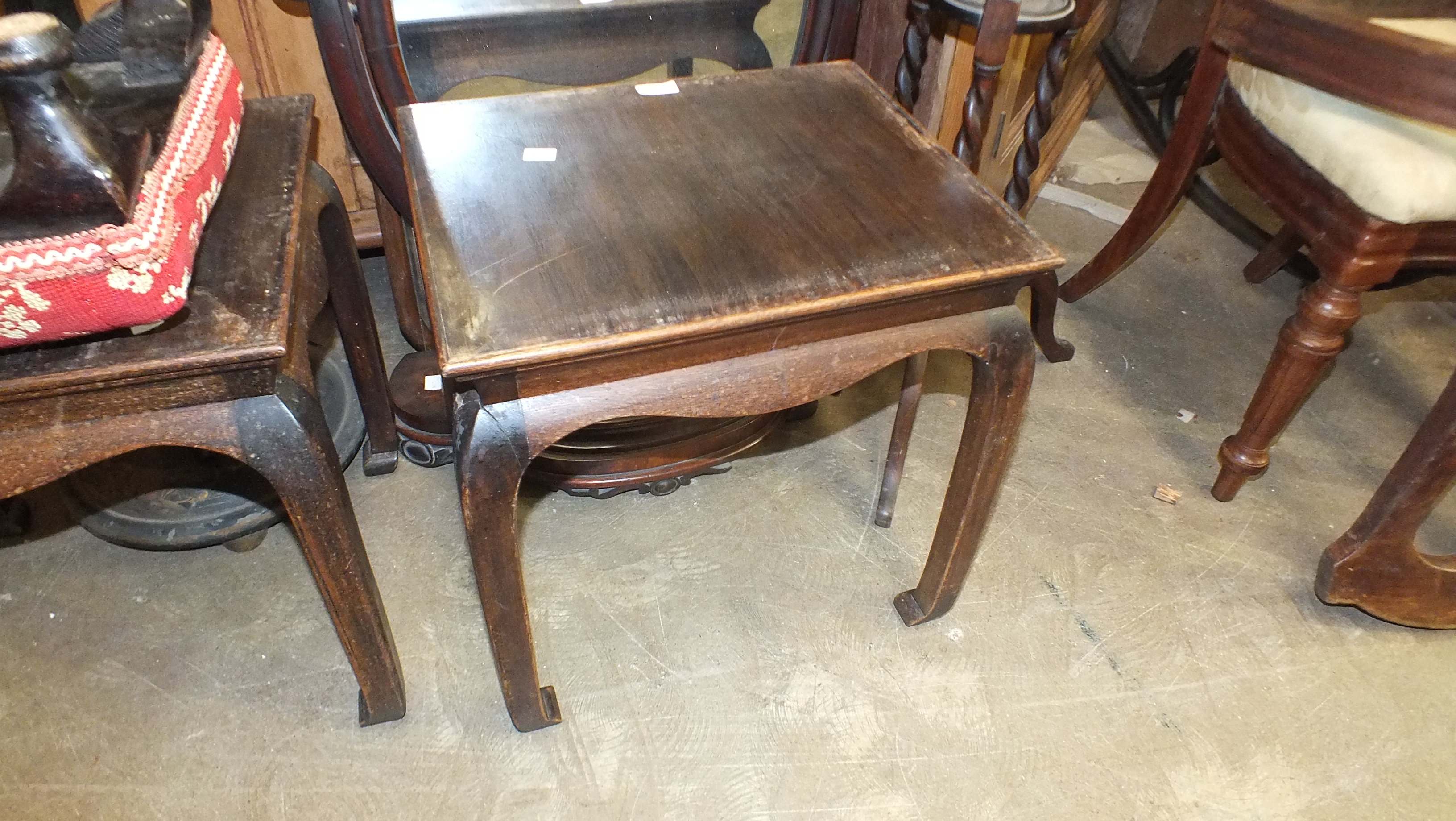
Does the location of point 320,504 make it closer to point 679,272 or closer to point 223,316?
point 223,316

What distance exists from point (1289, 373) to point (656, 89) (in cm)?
95

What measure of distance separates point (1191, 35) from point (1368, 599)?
1641 mm

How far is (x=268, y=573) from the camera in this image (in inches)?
50.9

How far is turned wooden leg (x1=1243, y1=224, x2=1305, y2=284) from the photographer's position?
187 centimetres

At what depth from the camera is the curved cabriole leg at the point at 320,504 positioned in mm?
797

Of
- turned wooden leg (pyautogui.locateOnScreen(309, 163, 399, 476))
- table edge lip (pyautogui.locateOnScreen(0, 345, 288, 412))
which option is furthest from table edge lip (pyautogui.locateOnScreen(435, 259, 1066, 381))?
turned wooden leg (pyautogui.locateOnScreen(309, 163, 399, 476))

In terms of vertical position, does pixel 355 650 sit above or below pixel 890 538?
above

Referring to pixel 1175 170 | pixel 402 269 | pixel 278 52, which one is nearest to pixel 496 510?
pixel 402 269

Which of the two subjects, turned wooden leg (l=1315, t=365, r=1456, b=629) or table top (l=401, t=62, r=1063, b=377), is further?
turned wooden leg (l=1315, t=365, r=1456, b=629)

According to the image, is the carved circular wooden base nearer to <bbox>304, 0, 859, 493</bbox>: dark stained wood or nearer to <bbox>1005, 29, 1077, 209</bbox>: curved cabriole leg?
<bbox>304, 0, 859, 493</bbox>: dark stained wood

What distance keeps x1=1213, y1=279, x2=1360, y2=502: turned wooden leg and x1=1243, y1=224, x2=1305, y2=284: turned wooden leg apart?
652 mm

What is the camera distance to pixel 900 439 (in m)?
1.32

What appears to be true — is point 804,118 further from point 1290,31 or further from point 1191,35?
point 1191,35

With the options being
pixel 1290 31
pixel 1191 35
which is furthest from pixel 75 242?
pixel 1191 35
